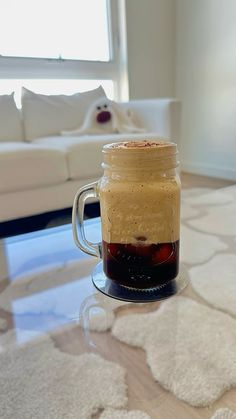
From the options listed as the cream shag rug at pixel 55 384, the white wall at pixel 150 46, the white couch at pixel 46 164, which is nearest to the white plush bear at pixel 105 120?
the white couch at pixel 46 164

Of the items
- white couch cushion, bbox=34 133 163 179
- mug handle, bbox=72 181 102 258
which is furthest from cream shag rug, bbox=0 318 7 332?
A: white couch cushion, bbox=34 133 163 179

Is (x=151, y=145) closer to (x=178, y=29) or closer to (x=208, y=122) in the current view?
(x=208, y=122)

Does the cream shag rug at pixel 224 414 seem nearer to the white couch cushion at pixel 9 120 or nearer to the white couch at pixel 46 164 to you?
the white couch at pixel 46 164

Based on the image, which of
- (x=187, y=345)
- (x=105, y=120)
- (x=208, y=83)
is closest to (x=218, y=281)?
(x=187, y=345)

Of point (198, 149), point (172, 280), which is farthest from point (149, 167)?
point (198, 149)

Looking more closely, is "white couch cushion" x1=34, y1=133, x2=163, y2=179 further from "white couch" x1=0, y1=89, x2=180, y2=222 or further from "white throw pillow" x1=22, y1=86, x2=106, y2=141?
"white throw pillow" x1=22, y1=86, x2=106, y2=141
